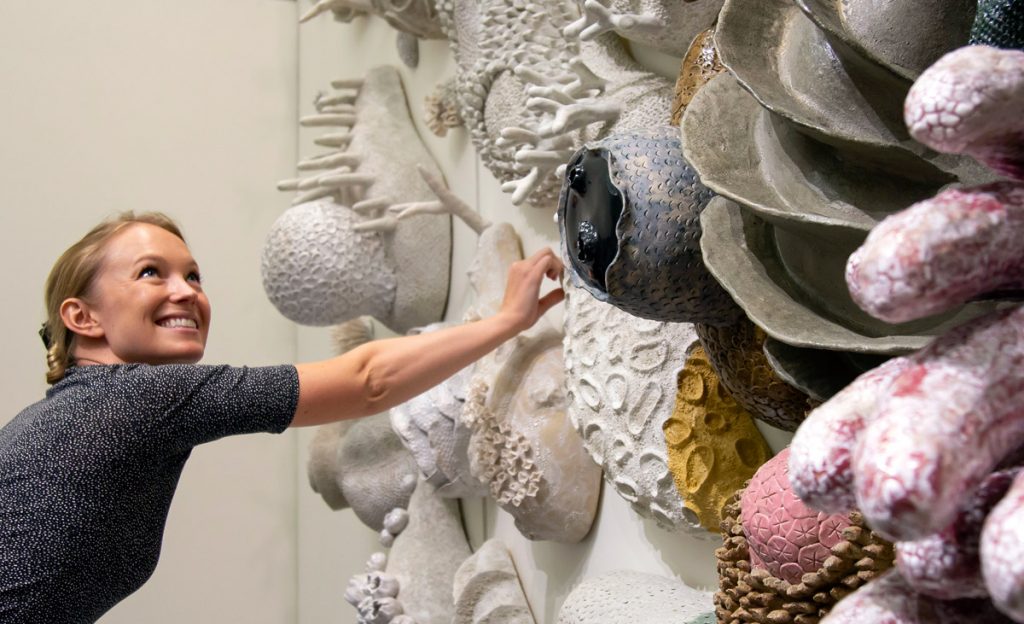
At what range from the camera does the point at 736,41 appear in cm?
56

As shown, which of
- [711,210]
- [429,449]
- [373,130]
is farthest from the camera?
[373,130]

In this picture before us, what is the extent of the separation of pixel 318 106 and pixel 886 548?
1175 mm

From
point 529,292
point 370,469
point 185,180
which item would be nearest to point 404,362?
point 529,292

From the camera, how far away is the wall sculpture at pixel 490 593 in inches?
44.7

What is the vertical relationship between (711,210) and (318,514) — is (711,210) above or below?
above

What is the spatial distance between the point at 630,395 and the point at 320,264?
1.76ft

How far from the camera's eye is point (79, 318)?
3.00 feet

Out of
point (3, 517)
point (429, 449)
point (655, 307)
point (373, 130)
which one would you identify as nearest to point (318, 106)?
point (373, 130)

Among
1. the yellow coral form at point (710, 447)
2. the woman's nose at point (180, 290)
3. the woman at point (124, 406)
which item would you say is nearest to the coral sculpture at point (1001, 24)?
the yellow coral form at point (710, 447)

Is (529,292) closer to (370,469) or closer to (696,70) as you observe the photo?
(696,70)

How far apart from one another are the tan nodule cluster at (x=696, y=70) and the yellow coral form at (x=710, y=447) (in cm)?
17

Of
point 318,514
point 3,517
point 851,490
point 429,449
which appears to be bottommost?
point 318,514

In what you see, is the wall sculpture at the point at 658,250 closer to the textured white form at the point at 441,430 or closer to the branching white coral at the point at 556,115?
the branching white coral at the point at 556,115

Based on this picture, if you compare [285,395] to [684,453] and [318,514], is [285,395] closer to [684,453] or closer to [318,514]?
[684,453]
